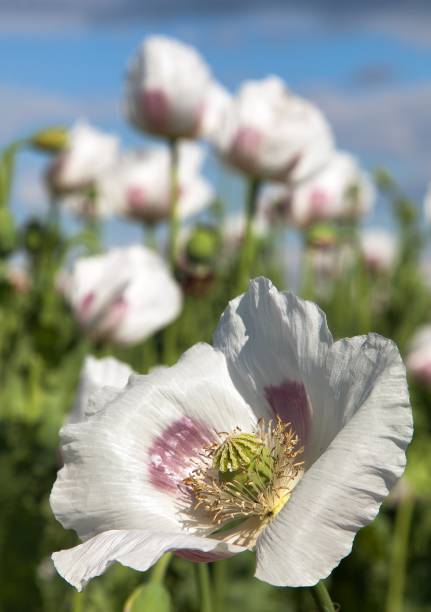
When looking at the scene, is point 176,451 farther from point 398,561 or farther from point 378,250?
point 378,250

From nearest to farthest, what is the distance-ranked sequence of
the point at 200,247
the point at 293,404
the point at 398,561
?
the point at 293,404
the point at 200,247
the point at 398,561

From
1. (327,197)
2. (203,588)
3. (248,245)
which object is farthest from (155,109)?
(203,588)

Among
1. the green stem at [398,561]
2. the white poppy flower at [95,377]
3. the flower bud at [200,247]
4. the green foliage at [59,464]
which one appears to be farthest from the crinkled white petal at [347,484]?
the green stem at [398,561]

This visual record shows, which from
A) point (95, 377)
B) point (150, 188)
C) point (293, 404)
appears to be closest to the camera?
point (293, 404)

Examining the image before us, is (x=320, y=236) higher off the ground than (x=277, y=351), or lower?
lower

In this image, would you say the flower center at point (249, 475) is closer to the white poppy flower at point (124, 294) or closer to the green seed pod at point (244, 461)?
the green seed pod at point (244, 461)

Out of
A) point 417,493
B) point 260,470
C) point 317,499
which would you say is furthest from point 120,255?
point 317,499

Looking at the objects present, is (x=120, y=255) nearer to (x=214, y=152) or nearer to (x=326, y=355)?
(x=214, y=152)

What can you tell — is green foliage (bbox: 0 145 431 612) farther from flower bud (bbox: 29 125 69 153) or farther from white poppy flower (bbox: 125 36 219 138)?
white poppy flower (bbox: 125 36 219 138)
